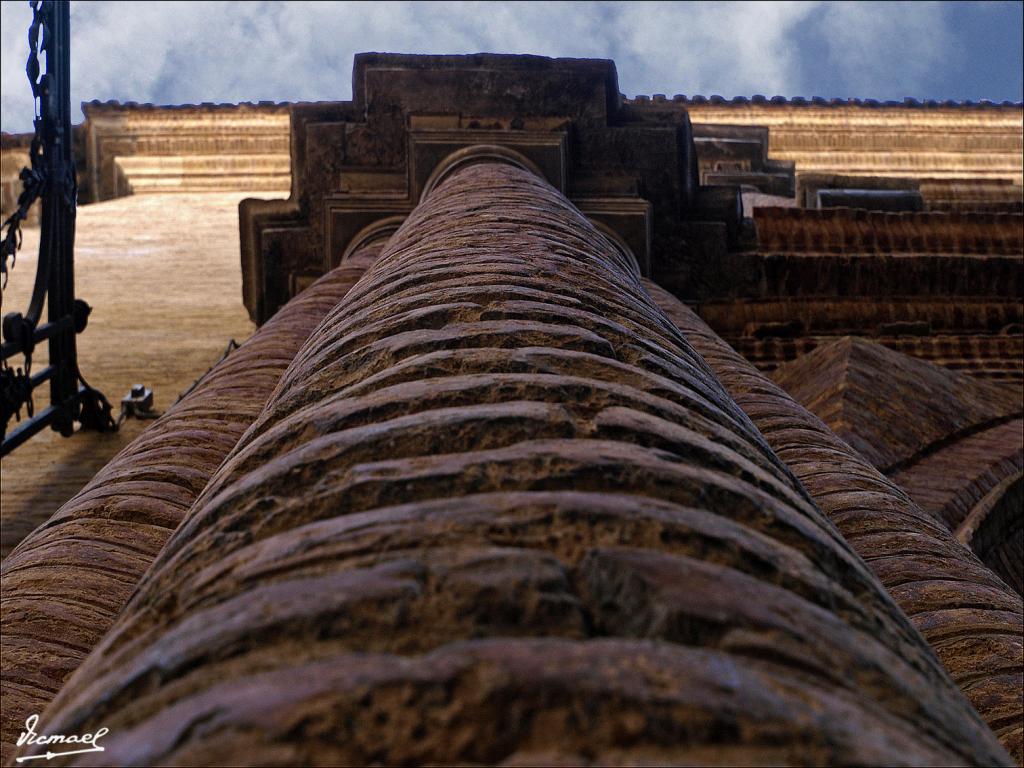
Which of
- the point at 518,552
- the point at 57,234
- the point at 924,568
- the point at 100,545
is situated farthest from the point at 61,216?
the point at 518,552

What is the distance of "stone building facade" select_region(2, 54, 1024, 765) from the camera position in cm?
81

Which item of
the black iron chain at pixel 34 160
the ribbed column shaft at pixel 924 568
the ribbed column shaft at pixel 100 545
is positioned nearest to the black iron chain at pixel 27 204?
the black iron chain at pixel 34 160

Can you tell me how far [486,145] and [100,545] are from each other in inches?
119

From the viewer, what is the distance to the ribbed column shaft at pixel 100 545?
5.85 ft

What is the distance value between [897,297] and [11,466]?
→ 4.04m

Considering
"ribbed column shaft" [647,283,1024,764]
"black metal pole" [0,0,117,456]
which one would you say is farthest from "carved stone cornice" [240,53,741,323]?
"ribbed column shaft" [647,283,1024,764]

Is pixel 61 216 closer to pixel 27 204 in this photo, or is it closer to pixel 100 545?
pixel 27 204

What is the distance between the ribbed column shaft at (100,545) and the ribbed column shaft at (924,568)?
1248mm

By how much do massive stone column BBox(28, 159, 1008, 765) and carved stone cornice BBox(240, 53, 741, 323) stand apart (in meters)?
3.49

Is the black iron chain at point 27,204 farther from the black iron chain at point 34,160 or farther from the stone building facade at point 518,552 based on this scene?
the stone building facade at point 518,552

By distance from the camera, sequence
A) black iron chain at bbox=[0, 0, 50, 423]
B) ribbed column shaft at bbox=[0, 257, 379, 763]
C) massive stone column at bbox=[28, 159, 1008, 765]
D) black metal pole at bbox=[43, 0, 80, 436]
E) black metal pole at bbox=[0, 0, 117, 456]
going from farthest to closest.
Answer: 1. black metal pole at bbox=[43, 0, 80, 436]
2. black metal pole at bbox=[0, 0, 117, 456]
3. black iron chain at bbox=[0, 0, 50, 423]
4. ribbed column shaft at bbox=[0, 257, 379, 763]
5. massive stone column at bbox=[28, 159, 1008, 765]

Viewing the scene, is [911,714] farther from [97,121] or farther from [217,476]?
[97,121]

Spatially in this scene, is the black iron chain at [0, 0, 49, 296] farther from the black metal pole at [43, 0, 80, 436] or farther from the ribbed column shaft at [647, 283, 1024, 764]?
the ribbed column shaft at [647, 283, 1024, 764]

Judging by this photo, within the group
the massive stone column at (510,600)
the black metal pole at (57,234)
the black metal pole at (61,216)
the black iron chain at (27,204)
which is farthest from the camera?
the black metal pole at (61,216)
